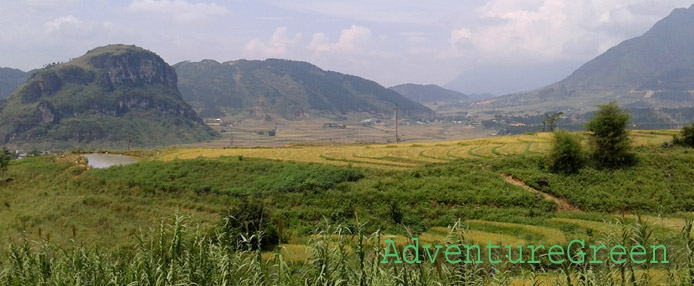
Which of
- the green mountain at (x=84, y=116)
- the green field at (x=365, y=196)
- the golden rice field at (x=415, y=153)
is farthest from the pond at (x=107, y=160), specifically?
the green mountain at (x=84, y=116)

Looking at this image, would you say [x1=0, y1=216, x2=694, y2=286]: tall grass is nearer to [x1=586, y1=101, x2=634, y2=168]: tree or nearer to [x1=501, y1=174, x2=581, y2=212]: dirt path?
[x1=501, y1=174, x2=581, y2=212]: dirt path

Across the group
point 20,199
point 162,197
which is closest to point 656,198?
point 162,197

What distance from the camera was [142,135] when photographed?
509ft

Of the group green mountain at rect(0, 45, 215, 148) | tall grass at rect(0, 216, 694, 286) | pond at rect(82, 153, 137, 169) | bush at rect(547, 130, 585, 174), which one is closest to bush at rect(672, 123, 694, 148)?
bush at rect(547, 130, 585, 174)

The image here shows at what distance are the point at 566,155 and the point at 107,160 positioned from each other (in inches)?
2092

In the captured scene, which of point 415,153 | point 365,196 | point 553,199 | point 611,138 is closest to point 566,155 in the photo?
point 611,138

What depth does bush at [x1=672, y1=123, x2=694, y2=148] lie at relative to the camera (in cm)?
3578

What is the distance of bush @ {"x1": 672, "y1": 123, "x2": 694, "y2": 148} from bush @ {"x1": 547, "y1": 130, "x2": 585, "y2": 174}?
13.1 meters

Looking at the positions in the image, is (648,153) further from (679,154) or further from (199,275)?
(199,275)

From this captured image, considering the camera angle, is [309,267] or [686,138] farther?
[686,138]

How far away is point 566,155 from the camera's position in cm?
3086

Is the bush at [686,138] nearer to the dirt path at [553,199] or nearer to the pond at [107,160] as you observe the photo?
the dirt path at [553,199]

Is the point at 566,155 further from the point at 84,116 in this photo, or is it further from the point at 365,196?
the point at 84,116

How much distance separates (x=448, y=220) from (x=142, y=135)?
15823 centimetres
